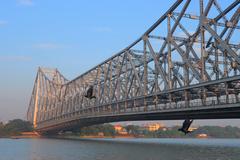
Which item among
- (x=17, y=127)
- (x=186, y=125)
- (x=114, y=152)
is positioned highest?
(x=17, y=127)

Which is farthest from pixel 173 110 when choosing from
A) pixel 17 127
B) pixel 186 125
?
pixel 17 127

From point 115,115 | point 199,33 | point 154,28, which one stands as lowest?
point 115,115

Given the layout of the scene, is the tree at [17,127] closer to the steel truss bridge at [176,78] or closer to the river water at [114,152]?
the steel truss bridge at [176,78]

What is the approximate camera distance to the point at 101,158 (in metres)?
41.4

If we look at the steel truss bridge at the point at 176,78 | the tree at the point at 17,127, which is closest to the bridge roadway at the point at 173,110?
the steel truss bridge at the point at 176,78

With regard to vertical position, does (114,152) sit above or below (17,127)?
below

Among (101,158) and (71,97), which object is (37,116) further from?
(101,158)

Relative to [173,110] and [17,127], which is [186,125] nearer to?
[173,110]

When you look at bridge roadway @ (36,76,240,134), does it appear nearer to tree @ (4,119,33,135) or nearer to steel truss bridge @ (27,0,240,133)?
steel truss bridge @ (27,0,240,133)

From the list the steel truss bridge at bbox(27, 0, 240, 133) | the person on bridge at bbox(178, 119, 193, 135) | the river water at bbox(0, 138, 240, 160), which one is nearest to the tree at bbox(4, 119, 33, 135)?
the steel truss bridge at bbox(27, 0, 240, 133)

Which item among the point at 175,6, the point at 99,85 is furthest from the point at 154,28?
the point at 99,85

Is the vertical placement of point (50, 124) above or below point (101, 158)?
above

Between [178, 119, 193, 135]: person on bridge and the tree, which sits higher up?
the tree

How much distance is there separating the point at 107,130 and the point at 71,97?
2278 inches
